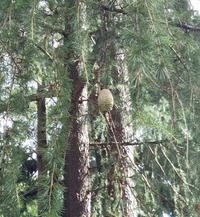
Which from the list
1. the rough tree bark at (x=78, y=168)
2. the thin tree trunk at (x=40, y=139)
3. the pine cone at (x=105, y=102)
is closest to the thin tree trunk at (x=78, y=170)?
the rough tree bark at (x=78, y=168)

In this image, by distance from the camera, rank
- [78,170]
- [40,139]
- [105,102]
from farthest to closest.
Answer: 1. [78,170]
2. [40,139]
3. [105,102]

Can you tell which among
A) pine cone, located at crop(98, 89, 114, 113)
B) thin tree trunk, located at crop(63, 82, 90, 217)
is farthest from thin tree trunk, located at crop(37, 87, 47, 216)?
pine cone, located at crop(98, 89, 114, 113)

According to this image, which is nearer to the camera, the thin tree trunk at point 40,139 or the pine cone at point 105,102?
the pine cone at point 105,102

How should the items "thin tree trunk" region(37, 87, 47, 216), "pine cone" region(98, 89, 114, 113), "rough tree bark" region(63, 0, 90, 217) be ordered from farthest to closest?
"rough tree bark" region(63, 0, 90, 217)
"thin tree trunk" region(37, 87, 47, 216)
"pine cone" region(98, 89, 114, 113)

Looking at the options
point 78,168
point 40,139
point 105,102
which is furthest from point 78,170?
point 105,102

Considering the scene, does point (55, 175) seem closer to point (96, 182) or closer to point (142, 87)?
point (142, 87)

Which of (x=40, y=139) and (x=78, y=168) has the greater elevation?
(x=40, y=139)

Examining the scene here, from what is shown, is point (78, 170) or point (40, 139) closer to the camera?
point (40, 139)

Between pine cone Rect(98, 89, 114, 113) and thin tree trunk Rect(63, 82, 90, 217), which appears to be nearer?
pine cone Rect(98, 89, 114, 113)

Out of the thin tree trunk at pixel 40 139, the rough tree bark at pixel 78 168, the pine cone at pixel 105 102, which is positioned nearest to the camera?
the pine cone at pixel 105 102

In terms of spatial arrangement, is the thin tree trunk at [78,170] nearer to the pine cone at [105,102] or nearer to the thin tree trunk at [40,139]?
the thin tree trunk at [40,139]

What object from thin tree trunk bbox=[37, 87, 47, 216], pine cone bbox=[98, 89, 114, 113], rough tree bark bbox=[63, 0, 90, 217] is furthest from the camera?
rough tree bark bbox=[63, 0, 90, 217]

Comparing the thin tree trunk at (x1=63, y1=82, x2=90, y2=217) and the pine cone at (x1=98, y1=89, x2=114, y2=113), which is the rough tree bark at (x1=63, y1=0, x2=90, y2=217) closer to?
the thin tree trunk at (x1=63, y1=82, x2=90, y2=217)

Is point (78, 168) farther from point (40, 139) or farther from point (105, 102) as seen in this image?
point (105, 102)
